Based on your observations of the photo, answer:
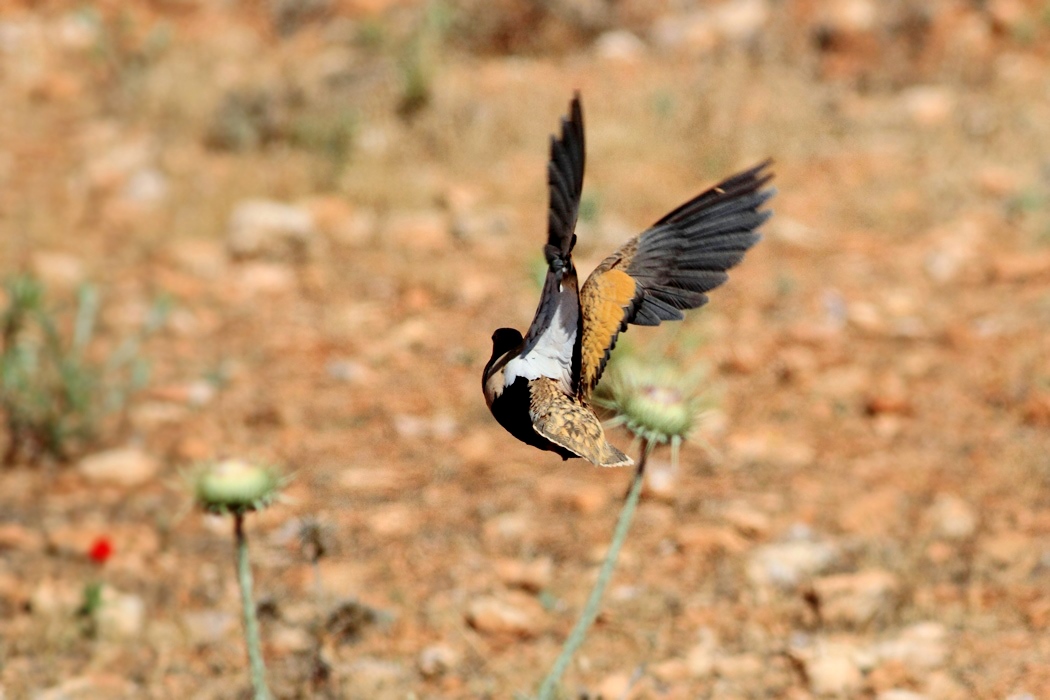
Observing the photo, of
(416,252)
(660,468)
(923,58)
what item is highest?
(923,58)

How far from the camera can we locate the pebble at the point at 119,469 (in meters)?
4.71

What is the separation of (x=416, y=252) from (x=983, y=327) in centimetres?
288

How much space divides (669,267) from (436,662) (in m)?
1.55

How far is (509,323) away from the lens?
5766mm

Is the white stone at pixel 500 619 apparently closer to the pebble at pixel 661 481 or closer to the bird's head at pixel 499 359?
the pebble at pixel 661 481

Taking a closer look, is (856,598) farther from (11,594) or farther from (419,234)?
(419,234)

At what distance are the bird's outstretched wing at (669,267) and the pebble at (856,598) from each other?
1547 mm

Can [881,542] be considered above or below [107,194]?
below

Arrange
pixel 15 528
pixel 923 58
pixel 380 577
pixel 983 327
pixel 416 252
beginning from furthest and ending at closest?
1. pixel 923 58
2. pixel 416 252
3. pixel 983 327
4. pixel 15 528
5. pixel 380 577

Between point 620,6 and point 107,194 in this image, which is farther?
point 620,6

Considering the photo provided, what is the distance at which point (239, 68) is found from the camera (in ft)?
28.4

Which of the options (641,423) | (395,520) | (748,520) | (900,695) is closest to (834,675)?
(900,695)

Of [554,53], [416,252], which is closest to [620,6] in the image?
[554,53]

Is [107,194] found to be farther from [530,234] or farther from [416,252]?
[530,234]
